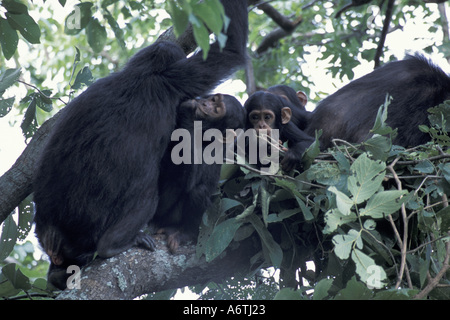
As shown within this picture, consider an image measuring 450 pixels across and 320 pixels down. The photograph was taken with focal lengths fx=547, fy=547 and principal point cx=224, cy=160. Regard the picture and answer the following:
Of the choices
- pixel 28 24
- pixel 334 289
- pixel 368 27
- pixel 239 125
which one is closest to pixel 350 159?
pixel 334 289

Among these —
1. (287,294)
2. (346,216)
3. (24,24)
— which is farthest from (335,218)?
(24,24)

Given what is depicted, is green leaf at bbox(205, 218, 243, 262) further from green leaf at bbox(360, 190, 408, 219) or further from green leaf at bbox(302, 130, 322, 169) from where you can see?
green leaf at bbox(360, 190, 408, 219)

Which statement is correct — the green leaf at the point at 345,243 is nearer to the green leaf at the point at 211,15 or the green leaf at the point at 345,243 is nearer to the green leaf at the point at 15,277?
the green leaf at the point at 211,15

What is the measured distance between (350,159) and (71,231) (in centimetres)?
163

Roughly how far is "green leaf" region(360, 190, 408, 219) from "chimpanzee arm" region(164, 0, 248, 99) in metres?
1.40

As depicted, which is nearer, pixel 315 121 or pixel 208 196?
pixel 208 196

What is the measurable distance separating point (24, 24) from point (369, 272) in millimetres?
2248

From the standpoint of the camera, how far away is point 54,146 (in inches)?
125

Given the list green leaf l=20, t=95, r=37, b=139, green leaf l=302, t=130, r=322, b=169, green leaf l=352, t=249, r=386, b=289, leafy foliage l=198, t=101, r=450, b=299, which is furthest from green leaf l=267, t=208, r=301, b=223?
green leaf l=20, t=95, r=37, b=139

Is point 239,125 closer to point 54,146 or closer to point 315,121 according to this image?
point 315,121

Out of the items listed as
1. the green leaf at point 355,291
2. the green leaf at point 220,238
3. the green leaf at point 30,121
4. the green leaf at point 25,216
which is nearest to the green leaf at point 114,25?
the green leaf at point 30,121

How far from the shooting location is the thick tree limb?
9.30 ft

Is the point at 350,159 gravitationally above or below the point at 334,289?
above
